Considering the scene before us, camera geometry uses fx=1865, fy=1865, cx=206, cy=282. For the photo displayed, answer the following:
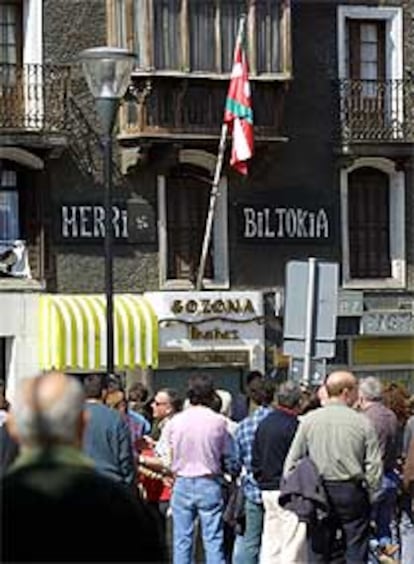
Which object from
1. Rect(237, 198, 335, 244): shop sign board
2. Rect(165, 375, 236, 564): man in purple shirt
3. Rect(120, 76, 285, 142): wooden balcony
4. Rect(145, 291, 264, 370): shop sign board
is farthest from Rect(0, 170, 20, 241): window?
Rect(165, 375, 236, 564): man in purple shirt

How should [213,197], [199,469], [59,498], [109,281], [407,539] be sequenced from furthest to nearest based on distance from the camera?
[213,197], [109,281], [407,539], [199,469], [59,498]

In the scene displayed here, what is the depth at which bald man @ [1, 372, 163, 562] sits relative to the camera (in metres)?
5.62

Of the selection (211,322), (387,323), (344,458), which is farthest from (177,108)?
(344,458)

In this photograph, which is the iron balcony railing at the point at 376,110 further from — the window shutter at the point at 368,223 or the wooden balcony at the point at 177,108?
the wooden balcony at the point at 177,108

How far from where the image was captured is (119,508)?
5750 millimetres

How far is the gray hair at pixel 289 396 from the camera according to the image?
14.2m

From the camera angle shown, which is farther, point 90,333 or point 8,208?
point 8,208

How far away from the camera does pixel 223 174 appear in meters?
30.1

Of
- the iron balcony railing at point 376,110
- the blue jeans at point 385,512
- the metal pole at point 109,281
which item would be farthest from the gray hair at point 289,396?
the iron balcony railing at point 376,110

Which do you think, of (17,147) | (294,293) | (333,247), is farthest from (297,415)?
(333,247)

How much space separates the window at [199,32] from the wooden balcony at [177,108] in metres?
0.25

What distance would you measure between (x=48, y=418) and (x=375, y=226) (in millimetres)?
25995

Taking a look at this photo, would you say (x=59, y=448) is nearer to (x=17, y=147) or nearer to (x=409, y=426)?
(x=409, y=426)

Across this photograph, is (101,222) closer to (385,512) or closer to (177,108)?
(177,108)
